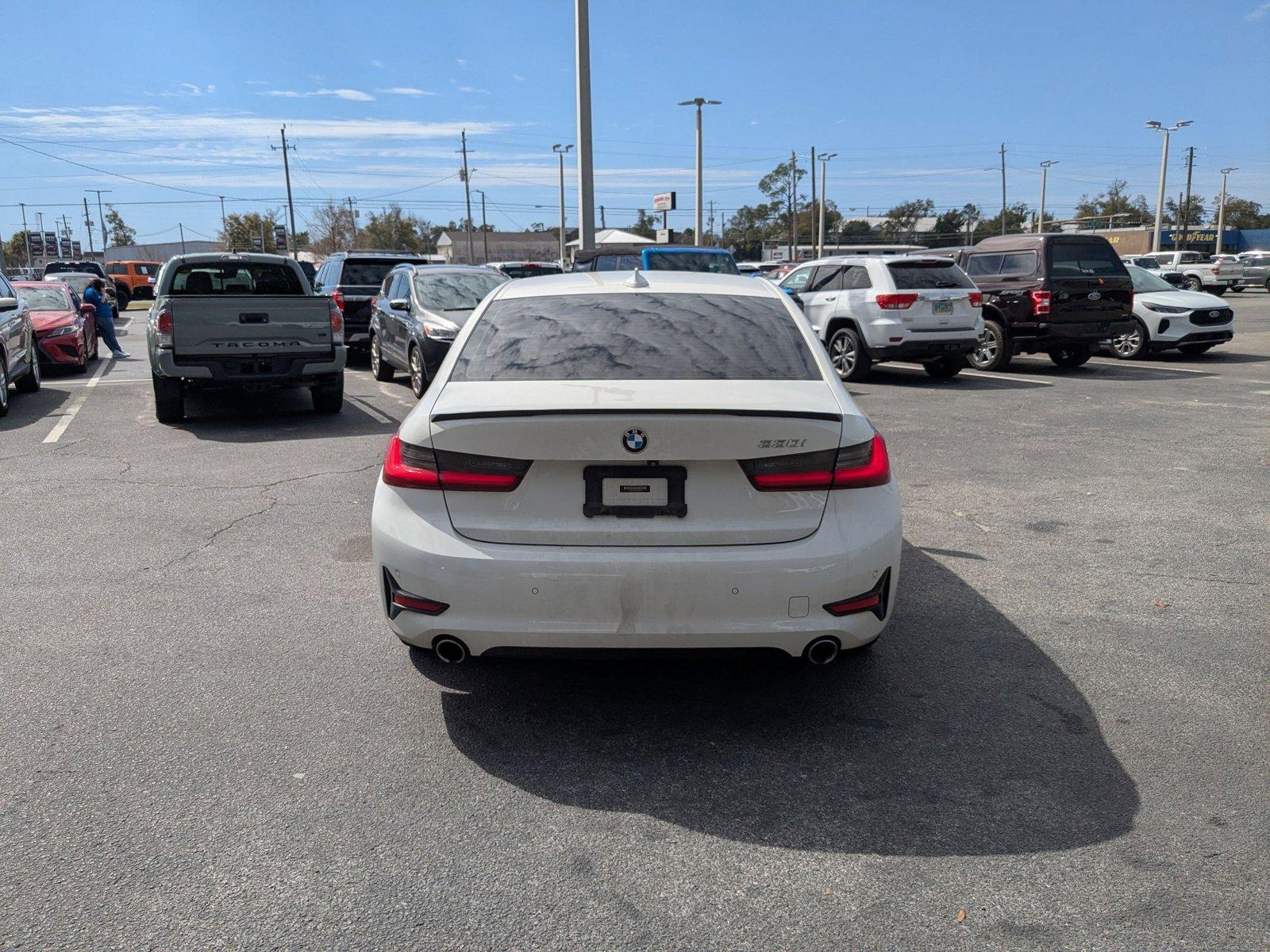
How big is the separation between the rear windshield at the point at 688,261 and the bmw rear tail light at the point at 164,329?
7.63 metres

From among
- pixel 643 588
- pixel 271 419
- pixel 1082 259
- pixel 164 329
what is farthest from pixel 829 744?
pixel 1082 259

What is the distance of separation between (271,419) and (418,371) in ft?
5.96

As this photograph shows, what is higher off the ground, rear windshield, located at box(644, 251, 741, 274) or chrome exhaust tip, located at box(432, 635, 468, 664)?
rear windshield, located at box(644, 251, 741, 274)

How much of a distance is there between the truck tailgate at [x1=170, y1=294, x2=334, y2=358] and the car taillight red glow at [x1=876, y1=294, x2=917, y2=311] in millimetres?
7292

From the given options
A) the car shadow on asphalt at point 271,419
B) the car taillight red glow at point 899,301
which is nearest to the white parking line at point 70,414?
the car shadow on asphalt at point 271,419

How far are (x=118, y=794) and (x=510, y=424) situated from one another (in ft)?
5.77

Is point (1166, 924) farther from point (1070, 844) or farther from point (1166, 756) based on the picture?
point (1166, 756)

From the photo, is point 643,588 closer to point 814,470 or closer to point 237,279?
point 814,470

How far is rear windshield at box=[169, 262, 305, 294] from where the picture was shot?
11.7 meters

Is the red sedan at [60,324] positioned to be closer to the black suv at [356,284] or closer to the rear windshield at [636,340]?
the black suv at [356,284]

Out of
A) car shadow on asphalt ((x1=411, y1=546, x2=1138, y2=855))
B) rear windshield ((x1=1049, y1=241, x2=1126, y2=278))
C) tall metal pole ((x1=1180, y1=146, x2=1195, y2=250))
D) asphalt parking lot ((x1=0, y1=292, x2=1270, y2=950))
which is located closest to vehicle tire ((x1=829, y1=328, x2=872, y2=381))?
rear windshield ((x1=1049, y1=241, x2=1126, y2=278))

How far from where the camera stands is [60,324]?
52.4ft

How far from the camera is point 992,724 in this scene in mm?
3869

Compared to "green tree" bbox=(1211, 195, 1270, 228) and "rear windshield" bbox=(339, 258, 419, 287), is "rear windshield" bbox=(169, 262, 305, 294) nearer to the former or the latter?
"rear windshield" bbox=(339, 258, 419, 287)
